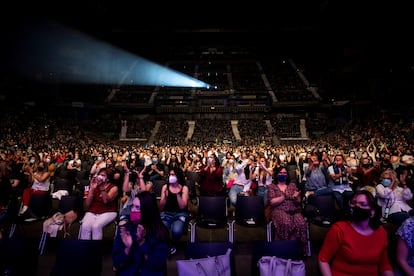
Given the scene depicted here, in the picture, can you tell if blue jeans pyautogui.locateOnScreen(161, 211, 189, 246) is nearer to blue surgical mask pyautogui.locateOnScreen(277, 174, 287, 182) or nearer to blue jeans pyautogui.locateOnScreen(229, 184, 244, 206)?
blue surgical mask pyautogui.locateOnScreen(277, 174, 287, 182)

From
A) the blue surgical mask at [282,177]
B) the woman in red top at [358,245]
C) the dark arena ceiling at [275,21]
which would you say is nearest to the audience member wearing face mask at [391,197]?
the blue surgical mask at [282,177]

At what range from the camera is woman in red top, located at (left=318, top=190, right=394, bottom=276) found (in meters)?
2.28

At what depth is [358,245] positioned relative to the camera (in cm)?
228

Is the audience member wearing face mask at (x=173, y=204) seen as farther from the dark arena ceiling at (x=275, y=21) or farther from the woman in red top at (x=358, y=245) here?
the dark arena ceiling at (x=275, y=21)

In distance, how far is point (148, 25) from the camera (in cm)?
4734

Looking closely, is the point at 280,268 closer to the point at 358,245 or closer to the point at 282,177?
the point at 358,245

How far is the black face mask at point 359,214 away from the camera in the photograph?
7.57ft

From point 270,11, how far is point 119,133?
27.8m

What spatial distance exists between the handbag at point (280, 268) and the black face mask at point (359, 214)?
27.8 inches

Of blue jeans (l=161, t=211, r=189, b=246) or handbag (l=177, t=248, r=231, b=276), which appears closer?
handbag (l=177, t=248, r=231, b=276)

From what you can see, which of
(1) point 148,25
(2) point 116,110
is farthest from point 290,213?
(1) point 148,25

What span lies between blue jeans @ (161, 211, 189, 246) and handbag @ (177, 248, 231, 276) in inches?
60.1

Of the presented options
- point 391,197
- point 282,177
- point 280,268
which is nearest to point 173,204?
point 282,177

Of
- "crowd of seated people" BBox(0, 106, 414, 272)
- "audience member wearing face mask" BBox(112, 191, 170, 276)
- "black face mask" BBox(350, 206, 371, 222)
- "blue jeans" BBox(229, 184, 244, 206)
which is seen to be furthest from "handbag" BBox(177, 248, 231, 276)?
"blue jeans" BBox(229, 184, 244, 206)
